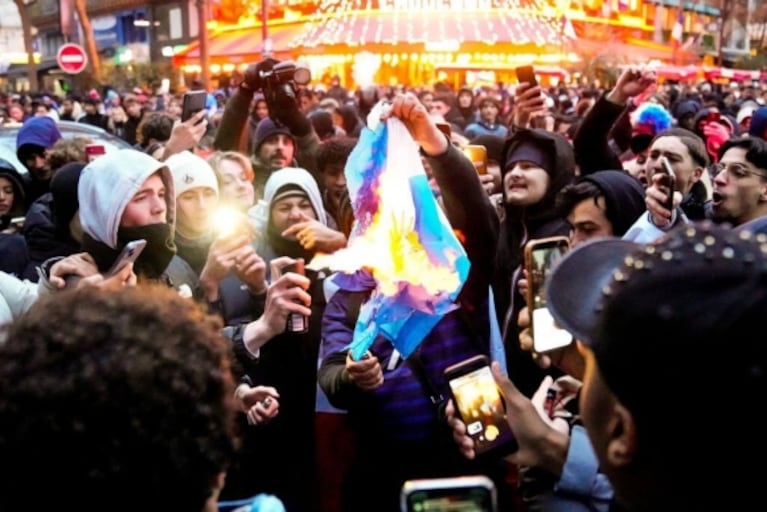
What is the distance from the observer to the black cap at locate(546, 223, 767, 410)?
1.08m

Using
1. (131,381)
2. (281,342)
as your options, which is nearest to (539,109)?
(281,342)

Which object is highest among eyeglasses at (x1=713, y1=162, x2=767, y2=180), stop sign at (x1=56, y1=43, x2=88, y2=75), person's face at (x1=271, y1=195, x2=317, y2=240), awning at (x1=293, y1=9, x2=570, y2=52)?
eyeglasses at (x1=713, y1=162, x2=767, y2=180)

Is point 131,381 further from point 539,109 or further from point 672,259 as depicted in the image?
point 539,109

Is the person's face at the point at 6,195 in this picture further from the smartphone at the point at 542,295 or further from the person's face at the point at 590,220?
the smartphone at the point at 542,295

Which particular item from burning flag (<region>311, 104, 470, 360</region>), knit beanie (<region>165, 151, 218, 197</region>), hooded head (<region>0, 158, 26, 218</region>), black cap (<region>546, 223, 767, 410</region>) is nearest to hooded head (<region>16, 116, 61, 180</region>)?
hooded head (<region>0, 158, 26, 218</region>)

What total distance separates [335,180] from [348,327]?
1.95 meters

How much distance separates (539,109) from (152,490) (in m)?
3.33

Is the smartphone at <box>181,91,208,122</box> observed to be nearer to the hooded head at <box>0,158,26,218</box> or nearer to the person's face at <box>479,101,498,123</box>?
the hooded head at <box>0,158,26,218</box>

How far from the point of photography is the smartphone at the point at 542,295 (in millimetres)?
2188

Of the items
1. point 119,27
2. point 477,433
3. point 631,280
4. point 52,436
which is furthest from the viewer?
point 119,27

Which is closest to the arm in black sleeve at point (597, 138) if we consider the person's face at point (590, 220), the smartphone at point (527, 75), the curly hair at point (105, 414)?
the smartphone at point (527, 75)

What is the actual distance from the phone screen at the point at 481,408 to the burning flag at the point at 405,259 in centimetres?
24

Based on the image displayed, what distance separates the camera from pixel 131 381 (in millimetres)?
1117

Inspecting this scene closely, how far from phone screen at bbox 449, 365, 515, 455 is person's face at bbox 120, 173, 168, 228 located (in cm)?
121
